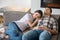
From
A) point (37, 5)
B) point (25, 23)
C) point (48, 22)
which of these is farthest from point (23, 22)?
point (37, 5)

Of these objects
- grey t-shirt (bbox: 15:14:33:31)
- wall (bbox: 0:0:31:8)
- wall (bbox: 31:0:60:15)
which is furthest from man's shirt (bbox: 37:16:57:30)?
wall (bbox: 0:0:31:8)

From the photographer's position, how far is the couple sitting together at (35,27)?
2.67 meters

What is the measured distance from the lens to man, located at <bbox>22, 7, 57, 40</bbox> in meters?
2.60

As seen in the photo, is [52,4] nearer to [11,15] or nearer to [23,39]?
[11,15]

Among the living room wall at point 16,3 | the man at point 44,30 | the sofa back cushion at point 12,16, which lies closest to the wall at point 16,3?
the living room wall at point 16,3

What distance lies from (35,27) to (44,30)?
25cm

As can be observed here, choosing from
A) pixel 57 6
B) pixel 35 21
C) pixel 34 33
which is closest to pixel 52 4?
pixel 57 6

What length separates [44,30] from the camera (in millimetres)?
2809

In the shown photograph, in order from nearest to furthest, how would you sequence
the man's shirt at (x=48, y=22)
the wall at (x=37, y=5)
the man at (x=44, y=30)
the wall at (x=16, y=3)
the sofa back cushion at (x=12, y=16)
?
the man at (x=44, y=30) → the man's shirt at (x=48, y=22) → the sofa back cushion at (x=12, y=16) → the wall at (x=37, y=5) → the wall at (x=16, y=3)

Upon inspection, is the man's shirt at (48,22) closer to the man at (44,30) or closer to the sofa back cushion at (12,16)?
the man at (44,30)

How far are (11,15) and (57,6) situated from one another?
1414mm

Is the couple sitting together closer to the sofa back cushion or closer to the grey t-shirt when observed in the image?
the grey t-shirt

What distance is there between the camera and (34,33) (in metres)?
2.72

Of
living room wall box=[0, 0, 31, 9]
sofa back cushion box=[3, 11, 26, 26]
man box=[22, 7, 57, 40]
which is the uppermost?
living room wall box=[0, 0, 31, 9]
